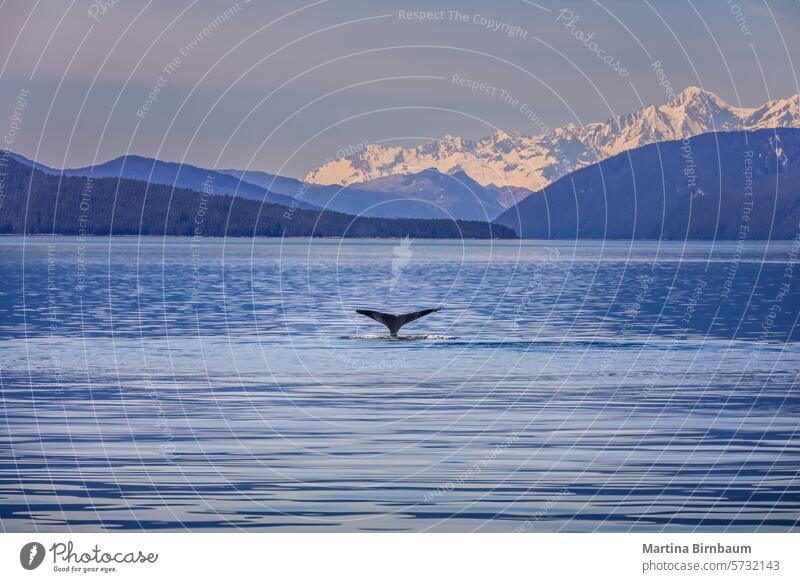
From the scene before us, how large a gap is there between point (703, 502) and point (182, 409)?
18981mm

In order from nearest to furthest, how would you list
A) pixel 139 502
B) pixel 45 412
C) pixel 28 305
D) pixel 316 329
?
pixel 139 502
pixel 45 412
pixel 316 329
pixel 28 305

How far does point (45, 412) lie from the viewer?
46.9m

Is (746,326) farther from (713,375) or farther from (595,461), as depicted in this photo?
(595,461)

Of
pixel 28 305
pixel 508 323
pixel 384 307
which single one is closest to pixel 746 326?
pixel 508 323

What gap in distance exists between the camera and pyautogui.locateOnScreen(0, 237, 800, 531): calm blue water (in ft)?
109

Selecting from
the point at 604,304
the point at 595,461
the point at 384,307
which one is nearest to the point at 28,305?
the point at 384,307

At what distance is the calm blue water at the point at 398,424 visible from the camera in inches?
1309

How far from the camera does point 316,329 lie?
82938mm

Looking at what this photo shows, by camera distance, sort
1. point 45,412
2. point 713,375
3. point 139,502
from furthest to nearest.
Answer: point 713,375 → point 45,412 → point 139,502

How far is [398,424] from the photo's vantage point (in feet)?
148

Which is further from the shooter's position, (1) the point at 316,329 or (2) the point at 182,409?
(1) the point at 316,329

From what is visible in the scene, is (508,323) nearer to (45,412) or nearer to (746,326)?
(746,326)
